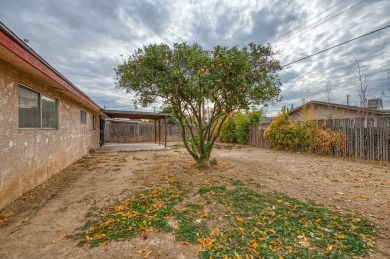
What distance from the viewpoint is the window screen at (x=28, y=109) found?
3892 mm

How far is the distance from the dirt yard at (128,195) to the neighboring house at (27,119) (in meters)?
0.37

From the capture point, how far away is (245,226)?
255 cm

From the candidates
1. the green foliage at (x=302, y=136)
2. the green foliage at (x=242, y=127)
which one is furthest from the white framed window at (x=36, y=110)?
the green foliage at (x=242, y=127)

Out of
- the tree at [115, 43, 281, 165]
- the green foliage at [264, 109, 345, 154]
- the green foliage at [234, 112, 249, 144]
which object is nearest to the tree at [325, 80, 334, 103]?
the green foliage at [264, 109, 345, 154]

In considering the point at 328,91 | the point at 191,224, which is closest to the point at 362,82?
the point at 328,91

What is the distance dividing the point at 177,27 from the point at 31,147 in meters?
8.50

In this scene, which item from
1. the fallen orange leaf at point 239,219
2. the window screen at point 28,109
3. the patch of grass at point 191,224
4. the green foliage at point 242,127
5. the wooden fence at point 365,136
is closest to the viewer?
the patch of grass at point 191,224

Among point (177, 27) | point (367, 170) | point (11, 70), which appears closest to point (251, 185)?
point (367, 170)

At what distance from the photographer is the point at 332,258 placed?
189cm

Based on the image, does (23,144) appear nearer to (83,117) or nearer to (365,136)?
(83,117)

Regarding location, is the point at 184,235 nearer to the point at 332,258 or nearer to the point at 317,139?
the point at 332,258

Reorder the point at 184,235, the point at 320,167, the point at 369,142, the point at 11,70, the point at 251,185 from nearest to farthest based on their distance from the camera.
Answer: the point at 184,235, the point at 11,70, the point at 251,185, the point at 320,167, the point at 369,142

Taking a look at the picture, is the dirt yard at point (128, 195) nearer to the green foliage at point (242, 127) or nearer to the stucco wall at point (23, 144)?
the stucco wall at point (23, 144)

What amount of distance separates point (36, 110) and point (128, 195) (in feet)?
9.78
